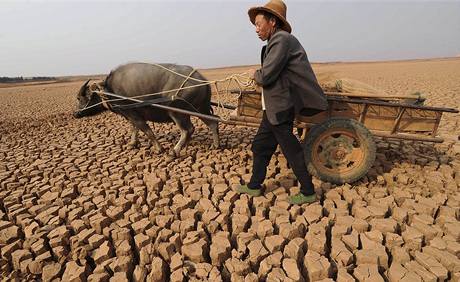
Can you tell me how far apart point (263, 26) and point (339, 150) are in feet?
5.38

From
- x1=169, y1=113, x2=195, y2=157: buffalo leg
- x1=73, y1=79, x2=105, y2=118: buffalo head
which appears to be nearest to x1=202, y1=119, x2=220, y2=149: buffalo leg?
x1=169, y1=113, x2=195, y2=157: buffalo leg

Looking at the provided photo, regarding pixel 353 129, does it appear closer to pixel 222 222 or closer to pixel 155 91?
pixel 222 222

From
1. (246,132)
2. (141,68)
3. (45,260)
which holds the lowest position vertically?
(45,260)

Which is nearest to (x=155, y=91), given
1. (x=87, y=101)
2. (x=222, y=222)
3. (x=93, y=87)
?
(x=93, y=87)

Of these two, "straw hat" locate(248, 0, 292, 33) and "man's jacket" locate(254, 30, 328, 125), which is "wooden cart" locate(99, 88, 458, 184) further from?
"straw hat" locate(248, 0, 292, 33)

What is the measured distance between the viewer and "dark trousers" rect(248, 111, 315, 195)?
270 centimetres

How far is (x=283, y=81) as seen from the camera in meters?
2.57

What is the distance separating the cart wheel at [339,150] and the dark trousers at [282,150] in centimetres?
38

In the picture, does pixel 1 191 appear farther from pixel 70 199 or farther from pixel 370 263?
pixel 370 263

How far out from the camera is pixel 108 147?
5203 millimetres

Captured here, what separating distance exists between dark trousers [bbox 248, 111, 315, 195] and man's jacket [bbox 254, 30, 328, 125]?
152 millimetres

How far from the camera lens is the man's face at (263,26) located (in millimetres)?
2502

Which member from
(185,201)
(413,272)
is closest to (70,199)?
(185,201)

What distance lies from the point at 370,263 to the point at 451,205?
1.39m
